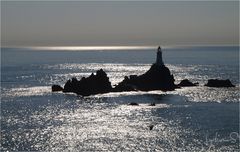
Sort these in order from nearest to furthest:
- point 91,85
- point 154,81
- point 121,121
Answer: point 121,121
point 91,85
point 154,81

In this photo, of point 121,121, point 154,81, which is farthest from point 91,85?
point 121,121

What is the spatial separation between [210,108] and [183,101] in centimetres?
977

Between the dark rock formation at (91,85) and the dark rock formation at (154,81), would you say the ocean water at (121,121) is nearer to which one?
the dark rock formation at (91,85)

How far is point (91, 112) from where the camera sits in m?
87.6

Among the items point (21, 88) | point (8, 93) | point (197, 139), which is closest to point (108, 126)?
point (197, 139)

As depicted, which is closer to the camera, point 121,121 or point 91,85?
point 121,121

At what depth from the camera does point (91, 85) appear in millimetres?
113688

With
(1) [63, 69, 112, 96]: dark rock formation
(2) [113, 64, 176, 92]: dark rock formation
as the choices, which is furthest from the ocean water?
(2) [113, 64, 176, 92]: dark rock formation

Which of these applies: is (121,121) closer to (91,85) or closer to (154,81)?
(91,85)

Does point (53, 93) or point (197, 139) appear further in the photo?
point (53, 93)

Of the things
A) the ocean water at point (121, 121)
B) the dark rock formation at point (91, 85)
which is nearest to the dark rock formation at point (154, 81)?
the ocean water at point (121, 121)

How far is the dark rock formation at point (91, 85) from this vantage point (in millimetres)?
112169

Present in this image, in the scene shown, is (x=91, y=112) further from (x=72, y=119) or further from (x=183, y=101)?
(x=183, y=101)

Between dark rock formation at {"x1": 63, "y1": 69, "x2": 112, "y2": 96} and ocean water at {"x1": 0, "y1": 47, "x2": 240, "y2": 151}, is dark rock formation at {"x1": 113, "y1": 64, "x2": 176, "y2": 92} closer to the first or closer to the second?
ocean water at {"x1": 0, "y1": 47, "x2": 240, "y2": 151}
